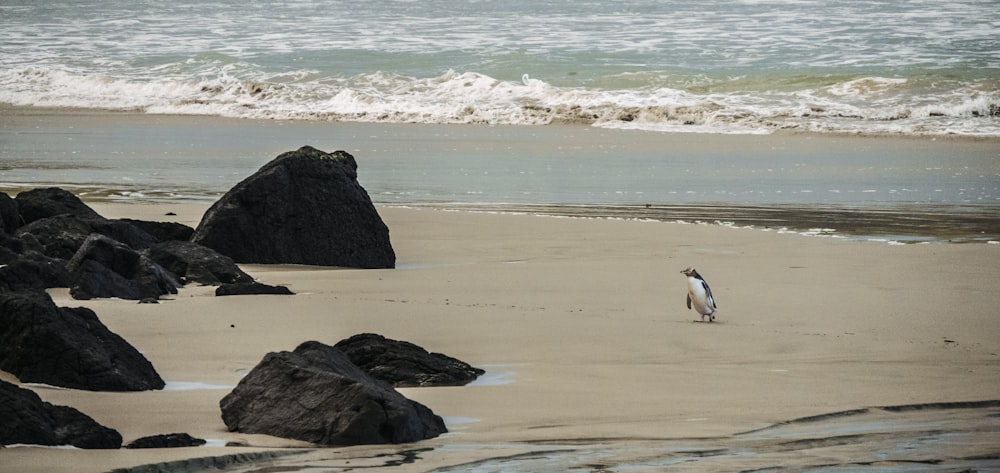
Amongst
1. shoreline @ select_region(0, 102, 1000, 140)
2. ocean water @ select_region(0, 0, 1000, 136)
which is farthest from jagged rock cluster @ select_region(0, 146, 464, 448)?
ocean water @ select_region(0, 0, 1000, 136)

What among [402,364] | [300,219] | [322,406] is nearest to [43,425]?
[322,406]

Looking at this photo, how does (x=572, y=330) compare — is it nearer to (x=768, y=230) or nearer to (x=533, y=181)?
(x=768, y=230)

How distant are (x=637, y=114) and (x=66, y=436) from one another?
2595 centimetres

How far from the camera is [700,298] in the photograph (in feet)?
25.5

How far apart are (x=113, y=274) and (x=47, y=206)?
2520 mm

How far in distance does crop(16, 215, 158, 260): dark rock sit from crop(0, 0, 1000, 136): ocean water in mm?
19361

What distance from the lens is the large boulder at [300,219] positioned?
391 inches

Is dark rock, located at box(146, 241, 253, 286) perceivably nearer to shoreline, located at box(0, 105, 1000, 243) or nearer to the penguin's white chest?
the penguin's white chest

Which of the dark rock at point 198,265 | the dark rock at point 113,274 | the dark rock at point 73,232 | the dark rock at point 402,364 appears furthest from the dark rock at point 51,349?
the dark rock at point 73,232

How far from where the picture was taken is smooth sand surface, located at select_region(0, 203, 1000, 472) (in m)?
5.35

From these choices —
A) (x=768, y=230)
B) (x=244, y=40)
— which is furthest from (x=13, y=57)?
(x=768, y=230)

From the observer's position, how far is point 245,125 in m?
29.5

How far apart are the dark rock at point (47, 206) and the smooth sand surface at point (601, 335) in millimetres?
1356

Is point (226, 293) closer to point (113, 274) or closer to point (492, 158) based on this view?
point (113, 274)
